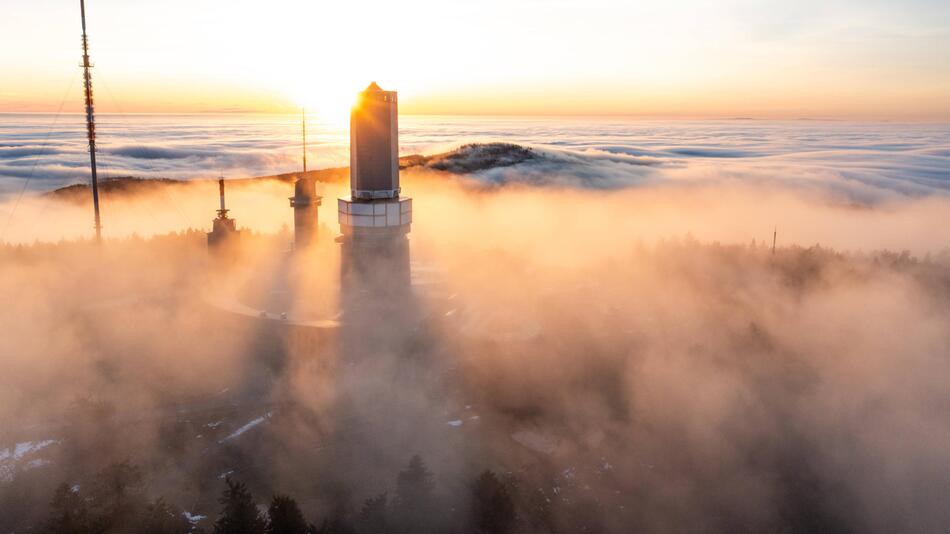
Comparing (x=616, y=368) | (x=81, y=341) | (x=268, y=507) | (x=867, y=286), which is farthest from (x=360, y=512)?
(x=867, y=286)

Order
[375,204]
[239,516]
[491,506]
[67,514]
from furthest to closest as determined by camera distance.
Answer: [375,204] < [491,506] < [67,514] < [239,516]

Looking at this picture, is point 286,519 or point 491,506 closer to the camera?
point 286,519

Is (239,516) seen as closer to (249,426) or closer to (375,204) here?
(249,426)

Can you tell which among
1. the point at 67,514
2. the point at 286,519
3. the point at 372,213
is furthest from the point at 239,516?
the point at 372,213

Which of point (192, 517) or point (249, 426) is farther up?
point (249, 426)

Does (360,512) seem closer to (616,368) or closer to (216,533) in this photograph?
(216,533)

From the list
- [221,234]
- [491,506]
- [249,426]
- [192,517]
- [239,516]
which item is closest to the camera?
[239,516]

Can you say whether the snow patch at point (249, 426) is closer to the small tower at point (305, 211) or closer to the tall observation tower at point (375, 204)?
the tall observation tower at point (375, 204)

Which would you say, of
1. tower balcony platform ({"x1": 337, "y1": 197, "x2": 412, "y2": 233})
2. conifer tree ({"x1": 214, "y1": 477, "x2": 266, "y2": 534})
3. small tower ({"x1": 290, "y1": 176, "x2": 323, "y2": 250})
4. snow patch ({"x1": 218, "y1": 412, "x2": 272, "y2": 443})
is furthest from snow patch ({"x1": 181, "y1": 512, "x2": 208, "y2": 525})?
small tower ({"x1": 290, "y1": 176, "x2": 323, "y2": 250})
